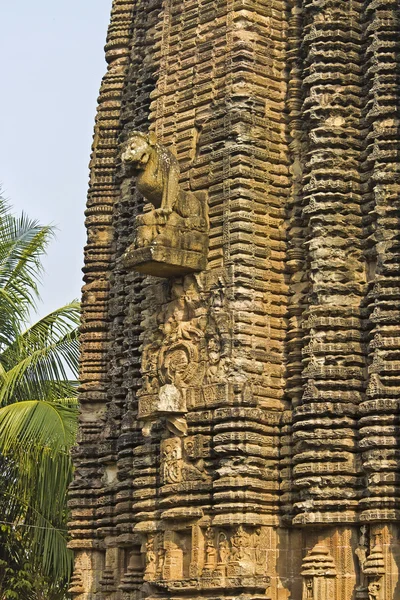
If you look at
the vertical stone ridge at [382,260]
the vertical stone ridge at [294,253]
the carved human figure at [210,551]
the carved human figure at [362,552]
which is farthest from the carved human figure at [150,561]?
the vertical stone ridge at [382,260]

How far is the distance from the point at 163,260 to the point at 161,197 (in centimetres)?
101

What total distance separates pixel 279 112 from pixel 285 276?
7.97ft

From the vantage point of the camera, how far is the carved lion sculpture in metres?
19.1

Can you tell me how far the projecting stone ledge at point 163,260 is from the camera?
18.8 m

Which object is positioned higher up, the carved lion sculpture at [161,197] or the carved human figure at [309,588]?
the carved lion sculpture at [161,197]

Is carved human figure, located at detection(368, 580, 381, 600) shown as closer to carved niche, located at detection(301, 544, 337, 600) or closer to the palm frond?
carved niche, located at detection(301, 544, 337, 600)

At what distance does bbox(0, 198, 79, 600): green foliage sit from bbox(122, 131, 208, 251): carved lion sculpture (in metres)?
6.73

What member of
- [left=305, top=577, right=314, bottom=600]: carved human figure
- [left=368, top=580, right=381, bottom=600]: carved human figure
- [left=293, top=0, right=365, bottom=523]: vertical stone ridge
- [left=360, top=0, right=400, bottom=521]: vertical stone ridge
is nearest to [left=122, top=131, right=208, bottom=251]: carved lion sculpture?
[left=293, top=0, right=365, bottom=523]: vertical stone ridge

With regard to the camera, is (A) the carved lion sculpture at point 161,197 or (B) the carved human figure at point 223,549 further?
(A) the carved lion sculpture at point 161,197

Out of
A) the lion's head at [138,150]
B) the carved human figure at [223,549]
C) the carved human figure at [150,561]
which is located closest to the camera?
the carved human figure at [223,549]

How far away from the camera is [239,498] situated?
17797 mm

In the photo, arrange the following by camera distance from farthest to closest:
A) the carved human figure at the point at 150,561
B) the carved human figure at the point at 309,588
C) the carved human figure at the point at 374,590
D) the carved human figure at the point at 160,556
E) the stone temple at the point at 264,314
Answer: the carved human figure at the point at 150,561, the carved human figure at the point at 160,556, the stone temple at the point at 264,314, the carved human figure at the point at 309,588, the carved human figure at the point at 374,590

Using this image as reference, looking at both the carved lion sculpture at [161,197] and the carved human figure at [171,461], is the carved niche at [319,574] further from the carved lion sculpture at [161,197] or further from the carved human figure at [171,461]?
the carved lion sculpture at [161,197]

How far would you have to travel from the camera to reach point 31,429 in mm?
24844
